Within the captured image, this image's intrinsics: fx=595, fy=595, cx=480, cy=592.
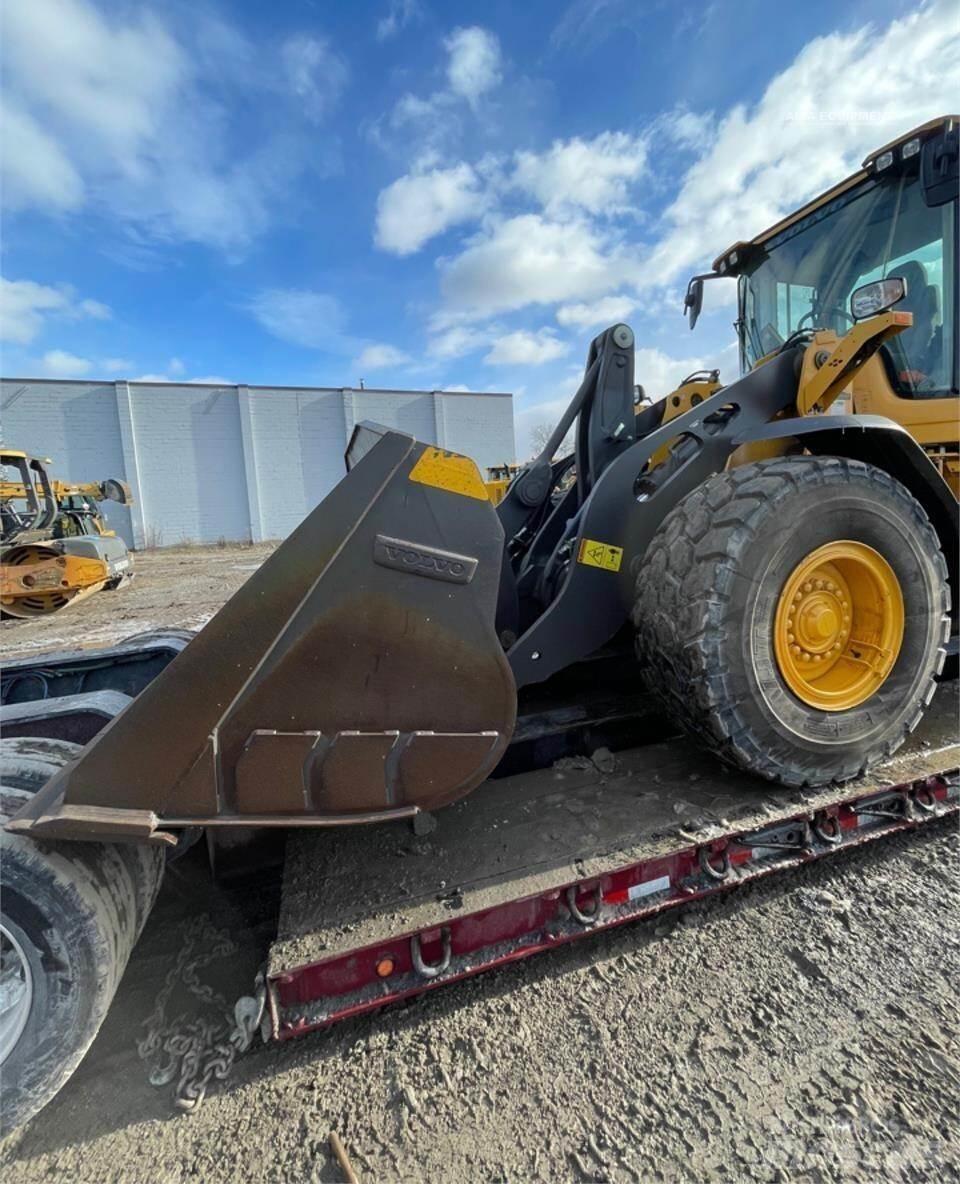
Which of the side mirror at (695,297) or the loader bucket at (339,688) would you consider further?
the side mirror at (695,297)

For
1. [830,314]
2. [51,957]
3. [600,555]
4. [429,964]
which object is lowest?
[429,964]

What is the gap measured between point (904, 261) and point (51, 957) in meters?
4.76

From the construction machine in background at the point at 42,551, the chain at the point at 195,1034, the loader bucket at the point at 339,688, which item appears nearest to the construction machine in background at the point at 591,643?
the loader bucket at the point at 339,688

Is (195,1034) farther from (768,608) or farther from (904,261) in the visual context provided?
(904,261)

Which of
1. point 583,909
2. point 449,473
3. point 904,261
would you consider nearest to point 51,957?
point 583,909

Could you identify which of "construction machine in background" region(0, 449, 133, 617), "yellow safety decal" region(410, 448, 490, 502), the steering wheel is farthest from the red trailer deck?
"construction machine in background" region(0, 449, 133, 617)

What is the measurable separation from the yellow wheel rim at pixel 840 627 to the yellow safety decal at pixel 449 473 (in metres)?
1.27

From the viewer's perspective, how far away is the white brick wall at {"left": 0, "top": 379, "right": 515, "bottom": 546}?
2783 centimetres

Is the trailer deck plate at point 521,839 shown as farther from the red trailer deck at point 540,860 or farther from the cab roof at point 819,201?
the cab roof at point 819,201

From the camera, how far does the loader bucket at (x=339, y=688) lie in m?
1.57

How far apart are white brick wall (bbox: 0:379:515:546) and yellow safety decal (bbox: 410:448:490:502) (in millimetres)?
25334

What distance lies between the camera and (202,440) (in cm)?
2944

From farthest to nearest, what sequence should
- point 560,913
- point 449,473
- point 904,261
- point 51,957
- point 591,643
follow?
point 904,261
point 591,643
point 560,913
point 449,473
point 51,957

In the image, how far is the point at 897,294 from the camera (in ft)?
8.47
